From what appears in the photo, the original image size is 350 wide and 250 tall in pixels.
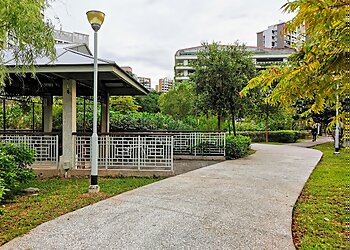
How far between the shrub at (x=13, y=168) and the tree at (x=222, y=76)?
9341mm

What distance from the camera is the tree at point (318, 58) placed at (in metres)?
2.51

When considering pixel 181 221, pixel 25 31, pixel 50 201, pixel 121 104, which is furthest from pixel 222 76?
pixel 121 104

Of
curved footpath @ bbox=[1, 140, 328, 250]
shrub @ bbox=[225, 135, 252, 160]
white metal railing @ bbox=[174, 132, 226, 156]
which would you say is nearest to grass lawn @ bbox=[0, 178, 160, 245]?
curved footpath @ bbox=[1, 140, 328, 250]

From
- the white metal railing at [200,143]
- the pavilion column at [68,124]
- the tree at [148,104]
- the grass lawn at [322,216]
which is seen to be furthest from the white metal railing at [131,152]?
the tree at [148,104]

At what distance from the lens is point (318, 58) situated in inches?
110

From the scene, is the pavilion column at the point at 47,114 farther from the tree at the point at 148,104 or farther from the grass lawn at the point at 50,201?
the tree at the point at 148,104

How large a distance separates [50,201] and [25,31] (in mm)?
2918

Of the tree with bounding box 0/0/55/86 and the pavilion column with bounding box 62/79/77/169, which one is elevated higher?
the tree with bounding box 0/0/55/86

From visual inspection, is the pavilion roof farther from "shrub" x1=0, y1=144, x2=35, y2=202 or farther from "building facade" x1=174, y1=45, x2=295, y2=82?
"building facade" x1=174, y1=45, x2=295, y2=82

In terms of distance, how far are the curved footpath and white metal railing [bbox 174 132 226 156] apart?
18.4ft

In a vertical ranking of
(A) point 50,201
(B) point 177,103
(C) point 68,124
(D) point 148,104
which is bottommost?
(A) point 50,201

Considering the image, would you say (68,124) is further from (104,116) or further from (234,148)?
(234,148)

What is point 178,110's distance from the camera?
1195 inches

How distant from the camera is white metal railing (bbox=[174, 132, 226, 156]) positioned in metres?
13.1
